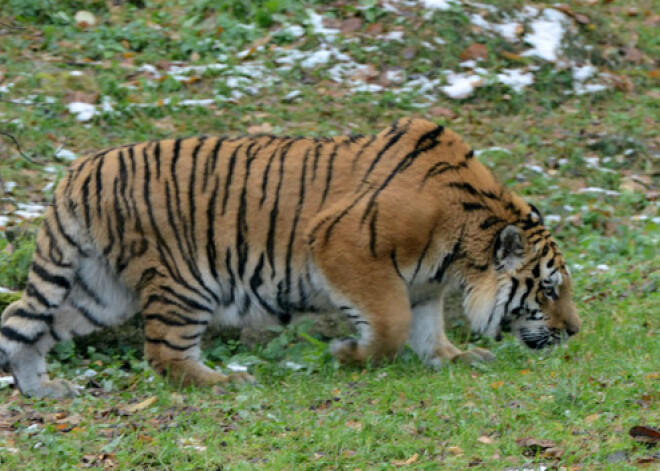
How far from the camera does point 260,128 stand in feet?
30.3

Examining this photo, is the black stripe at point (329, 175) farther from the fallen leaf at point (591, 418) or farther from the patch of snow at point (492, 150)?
the patch of snow at point (492, 150)

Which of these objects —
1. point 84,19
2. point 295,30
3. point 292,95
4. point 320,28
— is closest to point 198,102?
point 292,95

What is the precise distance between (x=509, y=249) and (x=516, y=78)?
4783 mm

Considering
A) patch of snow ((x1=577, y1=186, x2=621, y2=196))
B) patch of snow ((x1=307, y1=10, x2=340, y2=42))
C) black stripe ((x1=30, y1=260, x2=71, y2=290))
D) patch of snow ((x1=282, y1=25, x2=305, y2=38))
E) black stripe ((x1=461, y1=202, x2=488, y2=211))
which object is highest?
black stripe ((x1=461, y1=202, x2=488, y2=211))

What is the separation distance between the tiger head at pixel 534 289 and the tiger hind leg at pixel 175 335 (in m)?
1.54

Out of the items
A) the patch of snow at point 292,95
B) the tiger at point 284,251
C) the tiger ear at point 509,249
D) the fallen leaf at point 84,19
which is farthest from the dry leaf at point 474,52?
the tiger ear at point 509,249

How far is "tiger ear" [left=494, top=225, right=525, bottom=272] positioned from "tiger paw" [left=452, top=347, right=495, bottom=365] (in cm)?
48

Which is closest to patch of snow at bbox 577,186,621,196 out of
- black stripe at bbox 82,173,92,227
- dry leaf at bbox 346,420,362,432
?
black stripe at bbox 82,173,92,227

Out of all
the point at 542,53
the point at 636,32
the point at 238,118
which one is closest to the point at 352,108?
the point at 238,118

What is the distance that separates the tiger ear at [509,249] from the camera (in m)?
5.75

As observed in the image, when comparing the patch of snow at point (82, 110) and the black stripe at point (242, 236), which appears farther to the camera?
the patch of snow at point (82, 110)

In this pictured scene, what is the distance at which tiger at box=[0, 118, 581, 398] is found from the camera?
5.67 meters

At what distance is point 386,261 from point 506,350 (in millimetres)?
905

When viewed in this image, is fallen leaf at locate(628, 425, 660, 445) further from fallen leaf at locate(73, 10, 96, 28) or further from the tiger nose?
fallen leaf at locate(73, 10, 96, 28)
